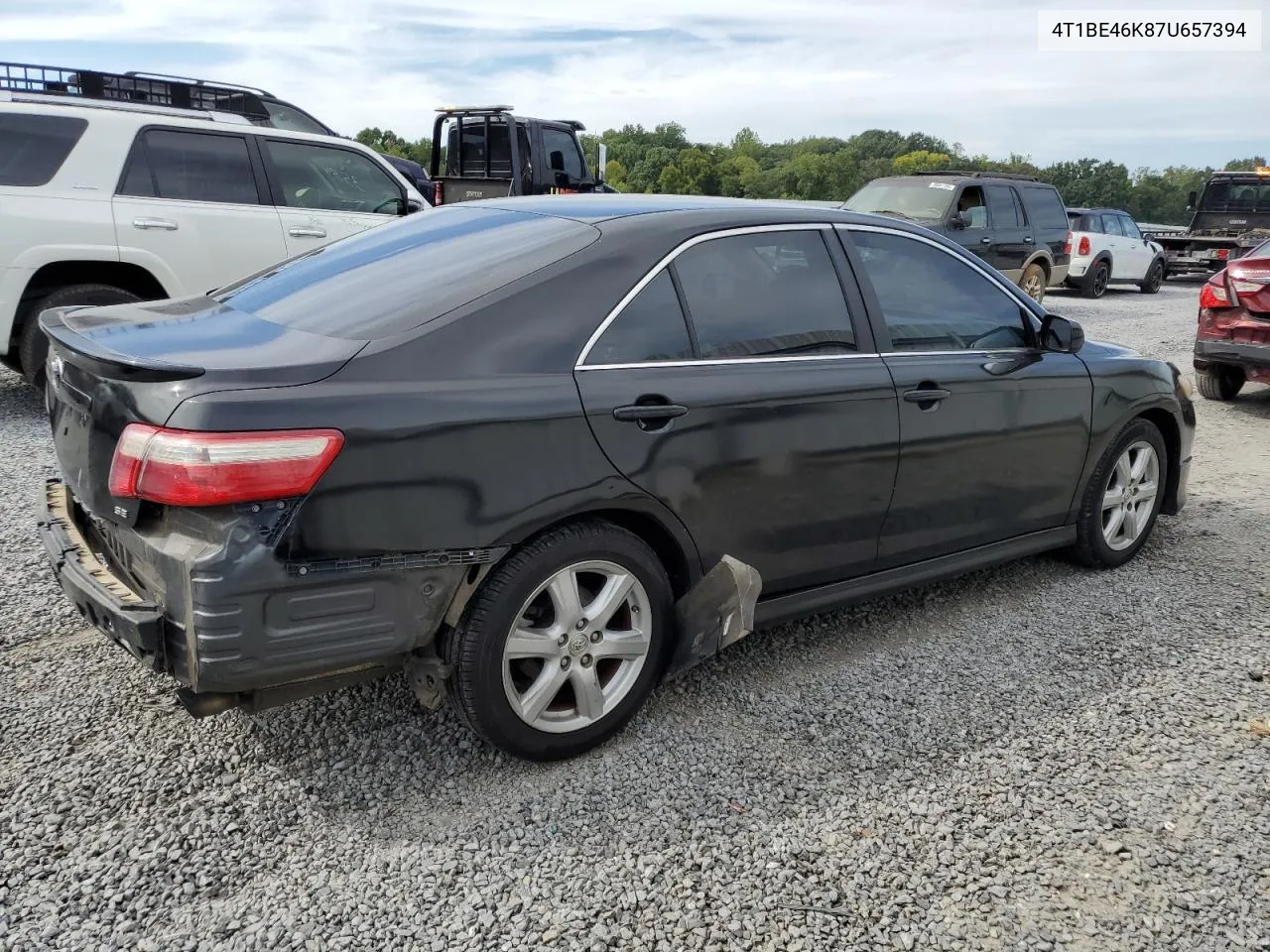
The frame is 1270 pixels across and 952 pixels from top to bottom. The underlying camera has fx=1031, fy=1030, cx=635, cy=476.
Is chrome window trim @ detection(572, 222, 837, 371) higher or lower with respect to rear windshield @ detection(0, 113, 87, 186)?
lower

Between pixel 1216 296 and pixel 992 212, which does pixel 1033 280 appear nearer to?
pixel 992 212

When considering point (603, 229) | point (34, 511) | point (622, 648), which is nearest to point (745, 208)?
point (603, 229)

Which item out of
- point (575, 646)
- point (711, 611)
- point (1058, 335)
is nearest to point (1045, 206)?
point (1058, 335)

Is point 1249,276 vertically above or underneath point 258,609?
above

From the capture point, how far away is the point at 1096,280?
19500mm

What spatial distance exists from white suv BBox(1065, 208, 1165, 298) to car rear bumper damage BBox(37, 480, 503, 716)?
18.1 m

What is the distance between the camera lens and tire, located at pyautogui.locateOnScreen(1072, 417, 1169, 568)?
4582 millimetres

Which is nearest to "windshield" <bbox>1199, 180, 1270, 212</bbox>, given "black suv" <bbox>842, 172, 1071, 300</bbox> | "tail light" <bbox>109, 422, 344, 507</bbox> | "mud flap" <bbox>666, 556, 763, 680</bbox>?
"black suv" <bbox>842, 172, 1071, 300</bbox>

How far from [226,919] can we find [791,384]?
7.14ft

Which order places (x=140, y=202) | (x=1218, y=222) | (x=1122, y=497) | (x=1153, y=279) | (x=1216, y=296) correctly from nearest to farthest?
1. (x=1122, y=497)
2. (x=140, y=202)
3. (x=1216, y=296)
4. (x=1153, y=279)
5. (x=1218, y=222)

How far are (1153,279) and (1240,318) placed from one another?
14071mm

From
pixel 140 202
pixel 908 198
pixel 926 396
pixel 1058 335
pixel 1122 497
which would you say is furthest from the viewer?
pixel 908 198

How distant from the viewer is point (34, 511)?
4812 millimetres

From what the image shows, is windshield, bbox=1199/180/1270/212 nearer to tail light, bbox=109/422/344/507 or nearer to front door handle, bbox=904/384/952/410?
front door handle, bbox=904/384/952/410
